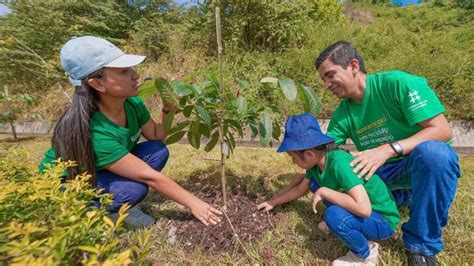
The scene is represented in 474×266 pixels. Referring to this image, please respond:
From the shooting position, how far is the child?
1.15 metres

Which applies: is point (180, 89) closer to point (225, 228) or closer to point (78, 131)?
point (78, 131)

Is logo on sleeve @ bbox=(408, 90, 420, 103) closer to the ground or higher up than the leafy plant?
higher up

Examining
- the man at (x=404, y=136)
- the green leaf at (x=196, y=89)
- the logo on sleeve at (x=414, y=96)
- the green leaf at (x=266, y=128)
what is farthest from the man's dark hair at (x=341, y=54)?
the green leaf at (x=196, y=89)

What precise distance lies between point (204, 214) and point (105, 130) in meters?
0.65

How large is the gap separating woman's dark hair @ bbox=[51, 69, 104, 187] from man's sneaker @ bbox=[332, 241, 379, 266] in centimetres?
125

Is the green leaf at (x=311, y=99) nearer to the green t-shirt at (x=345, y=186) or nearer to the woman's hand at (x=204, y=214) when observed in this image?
the green t-shirt at (x=345, y=186)

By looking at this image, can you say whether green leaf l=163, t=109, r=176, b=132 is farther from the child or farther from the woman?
the child

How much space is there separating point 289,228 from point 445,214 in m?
0.69

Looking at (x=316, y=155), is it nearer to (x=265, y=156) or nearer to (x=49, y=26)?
(x=265, y=156)

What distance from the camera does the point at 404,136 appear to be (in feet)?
4.45

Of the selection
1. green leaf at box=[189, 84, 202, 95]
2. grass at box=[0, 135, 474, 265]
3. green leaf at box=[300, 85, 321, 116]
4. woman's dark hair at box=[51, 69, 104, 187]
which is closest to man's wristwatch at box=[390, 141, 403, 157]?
green leaf at box=[300, 85, 321, 116]

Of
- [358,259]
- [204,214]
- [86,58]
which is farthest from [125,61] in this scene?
[358,259]

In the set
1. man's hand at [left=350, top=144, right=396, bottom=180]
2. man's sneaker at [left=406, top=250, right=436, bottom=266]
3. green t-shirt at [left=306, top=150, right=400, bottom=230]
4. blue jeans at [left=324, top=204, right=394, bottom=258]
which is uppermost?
man's hand at [left=350, top=144, right=396, bottom=180]

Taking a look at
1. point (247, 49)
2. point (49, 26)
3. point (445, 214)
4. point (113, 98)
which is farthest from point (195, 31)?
point (445, 214)
